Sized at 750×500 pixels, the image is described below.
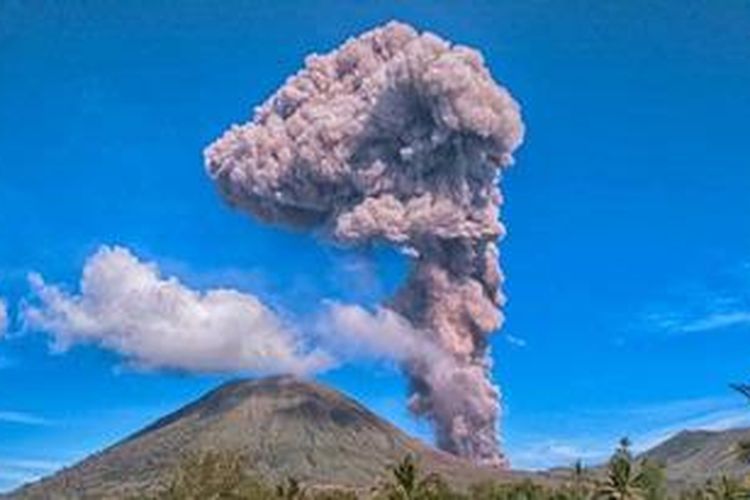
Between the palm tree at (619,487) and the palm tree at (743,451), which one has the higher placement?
the palm tree at (619,487)

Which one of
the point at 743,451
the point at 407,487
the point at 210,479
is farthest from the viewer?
the point at 407,487

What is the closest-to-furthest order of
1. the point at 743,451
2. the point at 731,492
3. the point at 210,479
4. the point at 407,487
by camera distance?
the point at 743,451 < the point at 210,479 < the point at 731,492 < the point at 407,487

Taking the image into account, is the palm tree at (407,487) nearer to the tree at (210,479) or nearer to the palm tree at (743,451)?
the tree at (210,479)

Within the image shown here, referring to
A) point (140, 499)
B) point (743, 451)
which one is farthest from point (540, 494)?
point (743, 451)

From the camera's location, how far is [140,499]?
126 m

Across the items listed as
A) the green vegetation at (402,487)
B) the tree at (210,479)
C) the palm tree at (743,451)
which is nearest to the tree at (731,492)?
the green vegetation at (402,487)

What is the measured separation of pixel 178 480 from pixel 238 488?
3978 mm

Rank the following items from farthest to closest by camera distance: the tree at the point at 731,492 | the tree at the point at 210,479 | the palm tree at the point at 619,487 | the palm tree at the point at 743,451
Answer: the palm tree at the point at 619,487
the tree at the point at 210,479
the tree at the point at 731,492
the palm tree at the point at 743,451

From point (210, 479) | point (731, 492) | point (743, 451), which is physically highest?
point (731, 492)

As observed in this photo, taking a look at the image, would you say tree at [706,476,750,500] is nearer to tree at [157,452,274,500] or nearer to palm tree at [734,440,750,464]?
palm tree at [734,440,750,464]

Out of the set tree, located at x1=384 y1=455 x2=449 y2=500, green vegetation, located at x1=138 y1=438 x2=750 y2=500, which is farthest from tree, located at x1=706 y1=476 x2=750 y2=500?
tree, located at x1=384 y1=455 x2=449 y2=500

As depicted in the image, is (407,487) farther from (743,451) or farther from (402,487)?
(743,451)

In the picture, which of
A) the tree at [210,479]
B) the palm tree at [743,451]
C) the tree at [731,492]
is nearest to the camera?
the palm tree at [743,451]

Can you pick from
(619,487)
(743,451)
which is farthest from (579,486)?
(743,451)
